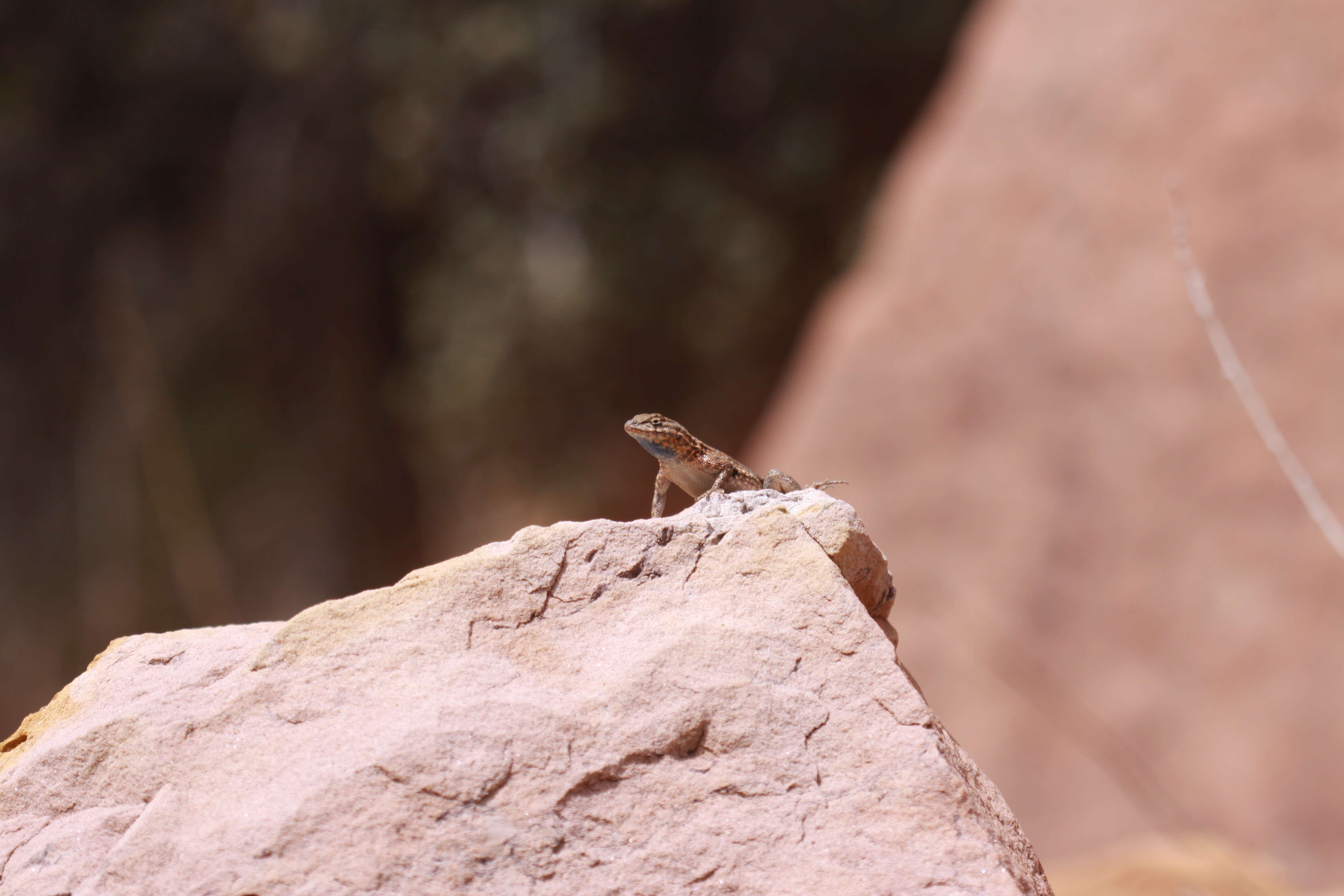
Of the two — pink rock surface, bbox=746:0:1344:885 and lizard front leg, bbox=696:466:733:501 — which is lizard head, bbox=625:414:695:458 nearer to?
lizard front leg, bbox=696:466:733:501

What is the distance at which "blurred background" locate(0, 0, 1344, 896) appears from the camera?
6137mm

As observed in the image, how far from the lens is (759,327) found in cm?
1113

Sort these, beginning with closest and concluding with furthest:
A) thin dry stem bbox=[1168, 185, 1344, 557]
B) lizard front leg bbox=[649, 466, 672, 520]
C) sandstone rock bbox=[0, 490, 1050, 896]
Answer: sandstone rock bbox=[0, 490, 1050, 896], thin dry stem bbox=[1168, 185, 1344, 557], lizard front leg bbox=[649, 466, 672, 520]

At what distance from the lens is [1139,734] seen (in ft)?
19.8

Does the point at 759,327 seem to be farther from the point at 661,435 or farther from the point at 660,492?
the point at 661,435

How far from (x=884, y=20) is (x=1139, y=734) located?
6.96 metres

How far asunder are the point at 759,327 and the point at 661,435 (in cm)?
742

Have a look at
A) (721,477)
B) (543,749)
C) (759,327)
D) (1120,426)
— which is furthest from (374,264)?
(543,749)

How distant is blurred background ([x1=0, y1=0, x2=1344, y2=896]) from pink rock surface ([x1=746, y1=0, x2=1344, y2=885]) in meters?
0.02

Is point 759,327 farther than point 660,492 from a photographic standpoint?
Yes

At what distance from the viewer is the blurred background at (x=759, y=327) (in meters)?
6.14

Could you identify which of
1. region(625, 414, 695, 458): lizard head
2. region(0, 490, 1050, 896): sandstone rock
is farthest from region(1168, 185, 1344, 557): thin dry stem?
region(625, 414, 695, 458): lizard head

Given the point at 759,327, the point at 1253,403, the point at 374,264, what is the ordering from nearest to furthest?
the point at 1253,403 → the point at 759,327 → the point at 374,264

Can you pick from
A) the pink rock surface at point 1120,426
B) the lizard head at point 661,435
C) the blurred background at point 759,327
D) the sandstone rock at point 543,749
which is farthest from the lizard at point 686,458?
the pink rock surface at point 1120,426
